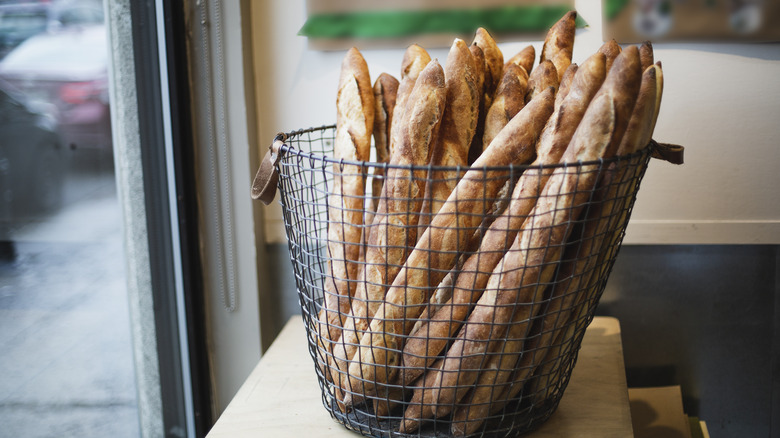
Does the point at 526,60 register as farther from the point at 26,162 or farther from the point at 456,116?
the point at 26,162

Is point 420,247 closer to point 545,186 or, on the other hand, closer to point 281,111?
point 545,186

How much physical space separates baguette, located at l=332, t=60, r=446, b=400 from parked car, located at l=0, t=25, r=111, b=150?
0.45 metres

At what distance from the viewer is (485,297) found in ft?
2.33

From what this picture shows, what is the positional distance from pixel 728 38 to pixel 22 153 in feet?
3.68

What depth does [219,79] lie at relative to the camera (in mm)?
1202

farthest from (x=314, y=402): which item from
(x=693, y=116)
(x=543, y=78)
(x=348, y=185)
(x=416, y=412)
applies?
(x=693, y=116)

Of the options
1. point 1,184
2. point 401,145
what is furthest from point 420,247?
point 1,184

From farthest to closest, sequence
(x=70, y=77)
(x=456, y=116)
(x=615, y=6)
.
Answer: (x=615, y=6)
(x=70, y=77)
(x=456, y=116)

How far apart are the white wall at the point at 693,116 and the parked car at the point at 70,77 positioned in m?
0.33

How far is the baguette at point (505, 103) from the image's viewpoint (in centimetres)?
80

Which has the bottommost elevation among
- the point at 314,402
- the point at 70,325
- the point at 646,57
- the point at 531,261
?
the point at 314,402

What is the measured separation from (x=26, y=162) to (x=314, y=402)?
1.60 feet

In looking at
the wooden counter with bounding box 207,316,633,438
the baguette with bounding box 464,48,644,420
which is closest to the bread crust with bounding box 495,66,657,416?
the baguette with bounding box 464,48,644,420

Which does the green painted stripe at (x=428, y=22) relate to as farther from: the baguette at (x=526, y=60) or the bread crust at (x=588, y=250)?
the bread crust at (x=588, y=250)
